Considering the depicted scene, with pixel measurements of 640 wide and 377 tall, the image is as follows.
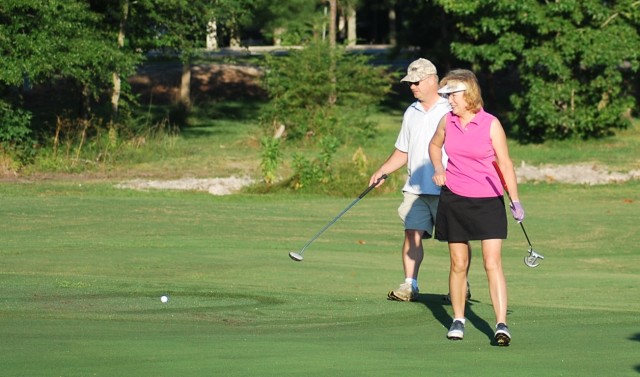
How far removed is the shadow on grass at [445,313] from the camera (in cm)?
984

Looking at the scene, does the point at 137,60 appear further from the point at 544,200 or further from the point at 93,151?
the point at 544,200

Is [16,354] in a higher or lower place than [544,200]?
higher

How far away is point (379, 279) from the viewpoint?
13867 mm

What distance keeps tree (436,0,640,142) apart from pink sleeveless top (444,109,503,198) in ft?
91.4

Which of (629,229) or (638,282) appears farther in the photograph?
(629,229)

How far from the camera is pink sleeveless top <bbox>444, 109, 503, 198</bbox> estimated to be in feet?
29.6

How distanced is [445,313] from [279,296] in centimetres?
174

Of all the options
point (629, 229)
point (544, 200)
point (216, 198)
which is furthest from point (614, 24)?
point (629, 229)

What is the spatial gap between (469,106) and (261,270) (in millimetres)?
5729

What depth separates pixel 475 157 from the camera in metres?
9.04

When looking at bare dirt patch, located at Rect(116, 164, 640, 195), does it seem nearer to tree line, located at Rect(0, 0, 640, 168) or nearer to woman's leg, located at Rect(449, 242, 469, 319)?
tree line, located at Rect(0, 0, 640, 168)

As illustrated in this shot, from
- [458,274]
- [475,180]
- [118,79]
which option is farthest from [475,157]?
[118,79]

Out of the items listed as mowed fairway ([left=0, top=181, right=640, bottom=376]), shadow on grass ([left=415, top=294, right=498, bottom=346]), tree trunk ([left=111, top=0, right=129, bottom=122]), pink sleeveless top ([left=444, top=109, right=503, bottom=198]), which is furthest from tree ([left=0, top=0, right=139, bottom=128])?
pink sleeveless top ([left=444, top=109, right=503, bottom=198])

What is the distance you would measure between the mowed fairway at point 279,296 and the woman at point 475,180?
587mm
